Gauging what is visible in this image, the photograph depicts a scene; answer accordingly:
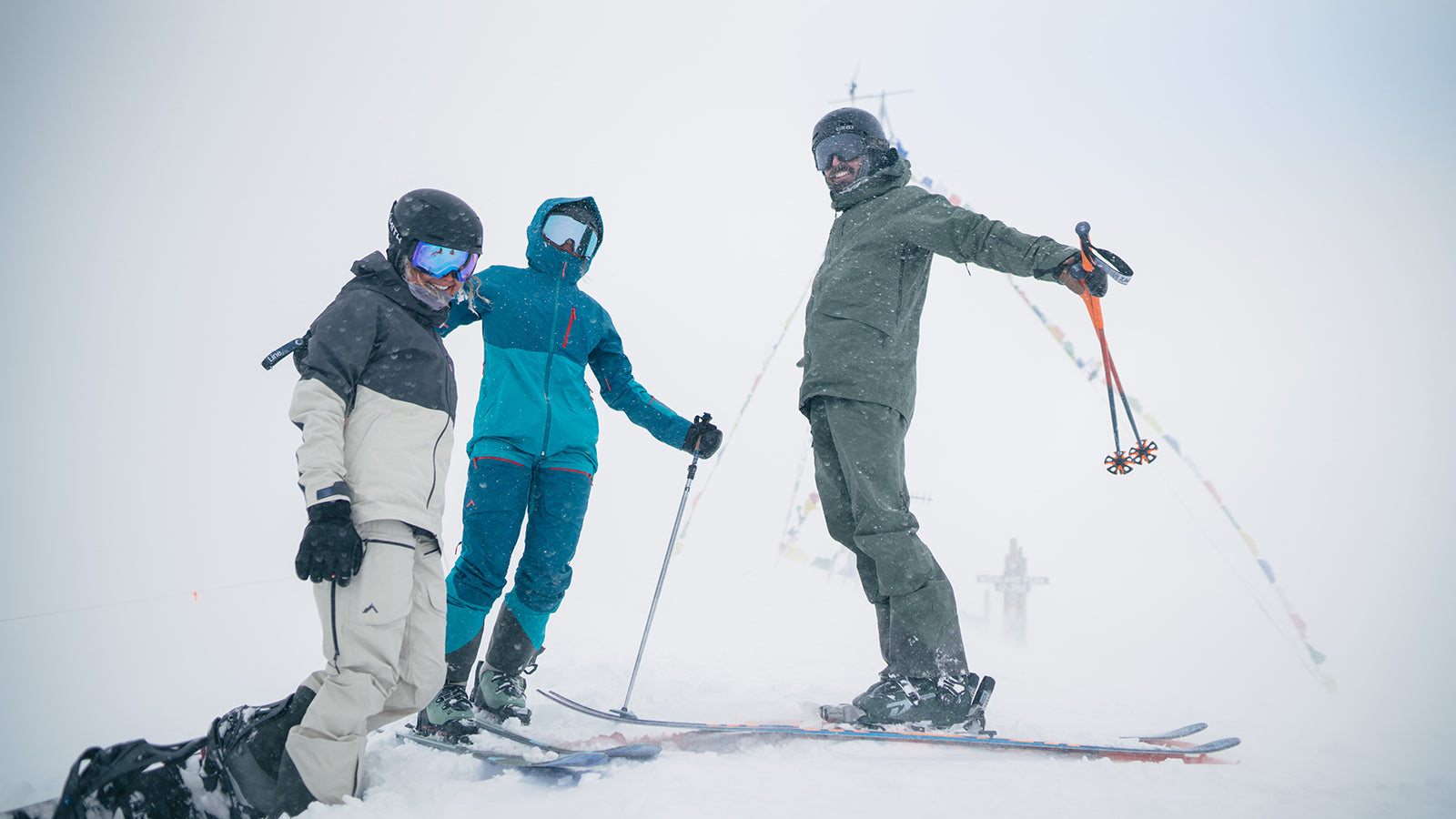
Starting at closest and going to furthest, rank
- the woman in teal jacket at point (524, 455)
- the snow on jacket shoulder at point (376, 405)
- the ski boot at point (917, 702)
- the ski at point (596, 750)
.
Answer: the snow on jacket shoulder at point (376, 405)
the ski at point (596, 750)
the ski boot at point (917, 702)
the woman in teal jacket at point (524, 455)

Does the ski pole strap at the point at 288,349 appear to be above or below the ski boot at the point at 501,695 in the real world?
above

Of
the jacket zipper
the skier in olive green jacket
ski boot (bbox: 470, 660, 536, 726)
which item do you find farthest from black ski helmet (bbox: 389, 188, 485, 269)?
ski boot (bbox: 470, 660, 536, 726)

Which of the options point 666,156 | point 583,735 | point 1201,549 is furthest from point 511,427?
point 666,156

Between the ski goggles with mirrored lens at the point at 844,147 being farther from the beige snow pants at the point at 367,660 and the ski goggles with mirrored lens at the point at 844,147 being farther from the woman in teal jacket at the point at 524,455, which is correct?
the beige snow pants at the point at 367,660

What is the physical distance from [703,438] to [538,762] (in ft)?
5.10

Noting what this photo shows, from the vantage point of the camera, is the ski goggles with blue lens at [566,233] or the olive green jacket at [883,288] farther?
the ski goggles with blue lens at [566,233]

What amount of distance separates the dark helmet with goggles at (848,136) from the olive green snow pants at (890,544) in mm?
1105

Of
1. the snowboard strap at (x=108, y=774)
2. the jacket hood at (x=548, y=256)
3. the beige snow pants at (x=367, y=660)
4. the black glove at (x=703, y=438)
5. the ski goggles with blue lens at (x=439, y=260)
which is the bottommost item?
the snowboard strap at (x=108, y=774)

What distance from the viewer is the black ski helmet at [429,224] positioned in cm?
225

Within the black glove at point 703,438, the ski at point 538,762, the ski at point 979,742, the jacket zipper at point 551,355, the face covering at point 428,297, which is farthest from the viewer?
the black glove at point 703,438

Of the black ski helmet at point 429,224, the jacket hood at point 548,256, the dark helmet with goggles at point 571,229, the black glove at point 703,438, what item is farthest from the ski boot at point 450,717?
the dark helmet with goggles at point 571,229

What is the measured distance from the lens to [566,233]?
3082mm

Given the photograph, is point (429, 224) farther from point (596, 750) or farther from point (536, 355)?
point (596, 750)

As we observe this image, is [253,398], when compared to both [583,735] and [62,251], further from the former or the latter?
[583,735]
